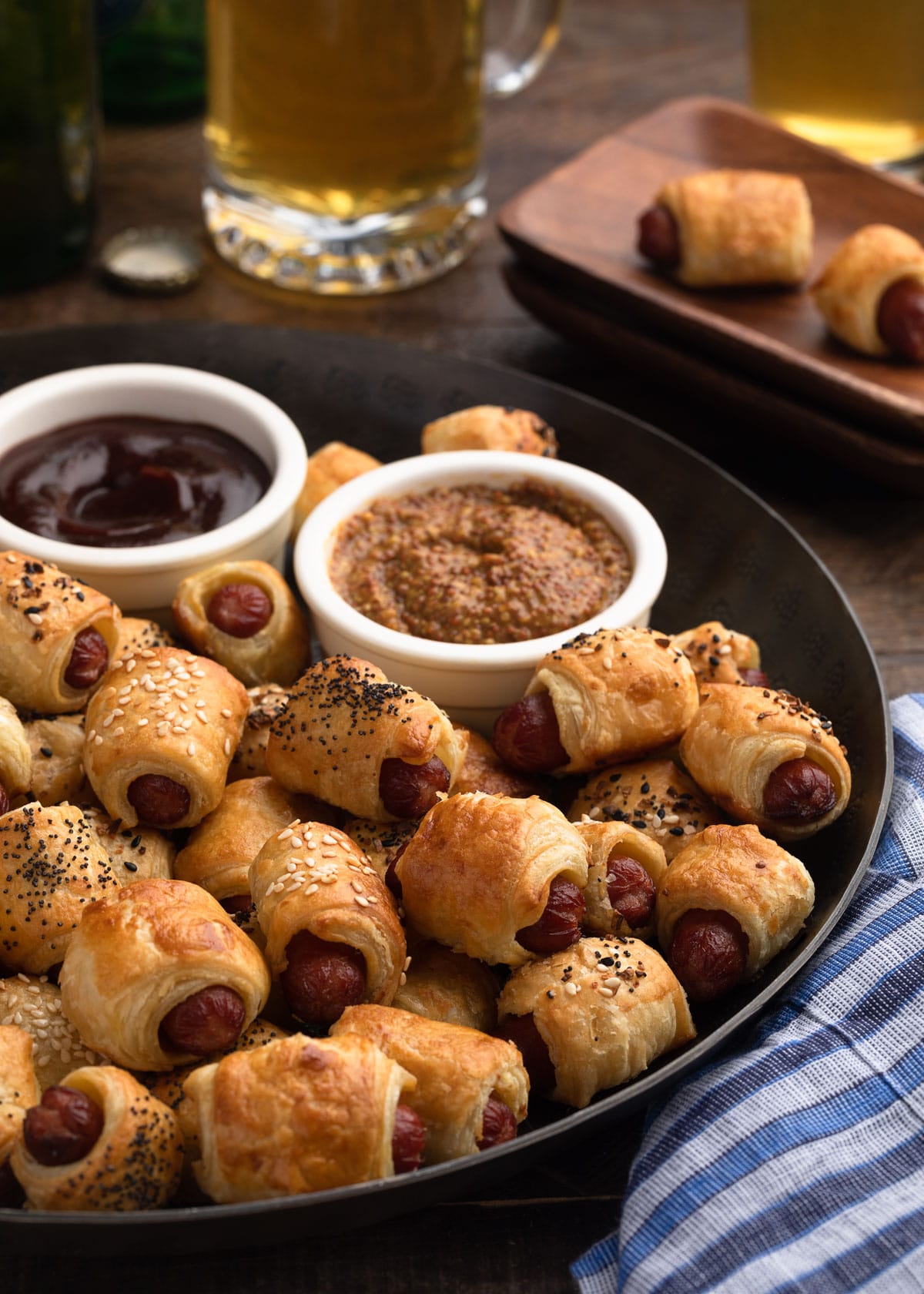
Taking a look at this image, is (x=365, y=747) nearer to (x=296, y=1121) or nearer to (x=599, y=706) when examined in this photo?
(x=599, y=706)

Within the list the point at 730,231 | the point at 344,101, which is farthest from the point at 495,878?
the point at 344,101

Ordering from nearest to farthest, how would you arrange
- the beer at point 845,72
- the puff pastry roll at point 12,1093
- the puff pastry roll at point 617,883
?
the puff pastry roll at point 12,1093 < the puff pastry roll at point 617,883 < the beer at point 845,72

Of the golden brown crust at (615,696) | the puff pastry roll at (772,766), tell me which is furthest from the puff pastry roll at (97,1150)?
the puff pastry roll at (772,766)

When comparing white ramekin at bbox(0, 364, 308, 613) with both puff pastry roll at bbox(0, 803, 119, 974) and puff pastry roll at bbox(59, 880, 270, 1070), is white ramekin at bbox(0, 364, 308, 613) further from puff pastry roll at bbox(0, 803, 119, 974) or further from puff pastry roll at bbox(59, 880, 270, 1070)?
puff pastry roll at bbox(59, 880, 270, 1070)

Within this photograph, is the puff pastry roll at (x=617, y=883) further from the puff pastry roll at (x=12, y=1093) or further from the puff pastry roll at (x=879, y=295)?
the puff pastry roll at (x=879, y=295)

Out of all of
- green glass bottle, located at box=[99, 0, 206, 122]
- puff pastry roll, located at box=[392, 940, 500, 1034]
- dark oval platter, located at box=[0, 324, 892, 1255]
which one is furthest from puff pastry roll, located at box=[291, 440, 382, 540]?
green glass bottle, located at box=[99, 0, 206, 122]

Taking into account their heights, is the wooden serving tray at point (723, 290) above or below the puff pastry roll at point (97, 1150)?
above
